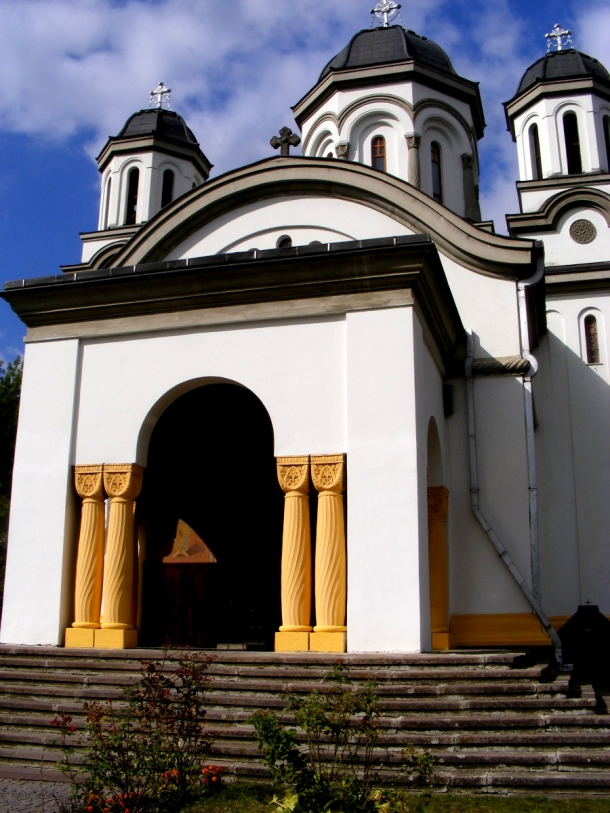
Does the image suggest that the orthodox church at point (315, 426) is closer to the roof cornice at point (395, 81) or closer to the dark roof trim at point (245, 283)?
the dark roof trim at point (245, 283)

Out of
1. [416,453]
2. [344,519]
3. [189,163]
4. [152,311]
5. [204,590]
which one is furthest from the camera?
[189,163]

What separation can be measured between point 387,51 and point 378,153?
2.50m

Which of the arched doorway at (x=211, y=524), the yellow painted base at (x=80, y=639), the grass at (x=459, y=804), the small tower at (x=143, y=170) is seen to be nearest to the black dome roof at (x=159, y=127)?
the small tower at (x=143, y=170)

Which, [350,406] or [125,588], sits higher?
[350,406]

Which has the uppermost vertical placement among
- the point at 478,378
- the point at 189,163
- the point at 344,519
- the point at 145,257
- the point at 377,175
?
the point at 189,163

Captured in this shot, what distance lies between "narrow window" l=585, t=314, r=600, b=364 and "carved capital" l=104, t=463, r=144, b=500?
9068mm

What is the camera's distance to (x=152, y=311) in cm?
1039

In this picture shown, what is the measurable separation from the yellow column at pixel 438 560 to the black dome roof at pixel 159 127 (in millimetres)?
12373

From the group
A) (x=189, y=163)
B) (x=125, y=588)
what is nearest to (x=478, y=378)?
(x=125, y=588)

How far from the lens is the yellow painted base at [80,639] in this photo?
9445 mm

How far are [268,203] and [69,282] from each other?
12.9ft

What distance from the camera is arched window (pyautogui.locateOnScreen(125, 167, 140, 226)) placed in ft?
64.5

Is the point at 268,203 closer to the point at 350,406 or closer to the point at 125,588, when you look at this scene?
the point at 350,406

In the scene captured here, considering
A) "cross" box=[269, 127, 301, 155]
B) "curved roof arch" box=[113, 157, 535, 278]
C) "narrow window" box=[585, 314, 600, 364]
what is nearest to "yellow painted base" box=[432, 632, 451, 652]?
"curved roof arch" box=[113, 157, 535, 278]
